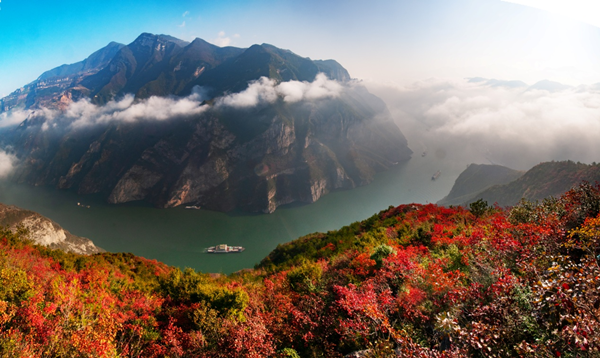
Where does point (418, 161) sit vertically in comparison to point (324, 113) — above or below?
below

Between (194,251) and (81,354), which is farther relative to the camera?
(194,251)

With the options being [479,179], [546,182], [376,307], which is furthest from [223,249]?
[479,179]

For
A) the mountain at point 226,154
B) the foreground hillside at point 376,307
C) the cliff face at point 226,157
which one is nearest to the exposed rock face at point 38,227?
the foreground hillside at point 376,307

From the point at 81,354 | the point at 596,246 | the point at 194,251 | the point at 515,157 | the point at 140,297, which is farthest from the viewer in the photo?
the point at 515,157

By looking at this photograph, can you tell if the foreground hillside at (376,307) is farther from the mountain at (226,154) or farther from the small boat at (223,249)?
the mountain at (226,154)

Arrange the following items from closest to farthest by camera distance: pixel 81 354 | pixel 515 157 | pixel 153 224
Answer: pixel 81 354, pixel 153 224, pixel 515 157

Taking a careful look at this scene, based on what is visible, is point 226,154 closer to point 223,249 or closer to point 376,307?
point 223,249

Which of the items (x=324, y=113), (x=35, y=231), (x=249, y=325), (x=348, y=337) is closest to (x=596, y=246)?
(x=348, y=337)

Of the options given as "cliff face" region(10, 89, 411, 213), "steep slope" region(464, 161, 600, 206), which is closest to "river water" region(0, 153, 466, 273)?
"cliff face" region(10, 89, 411, 213)

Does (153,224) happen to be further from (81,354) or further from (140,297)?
(81,354)
